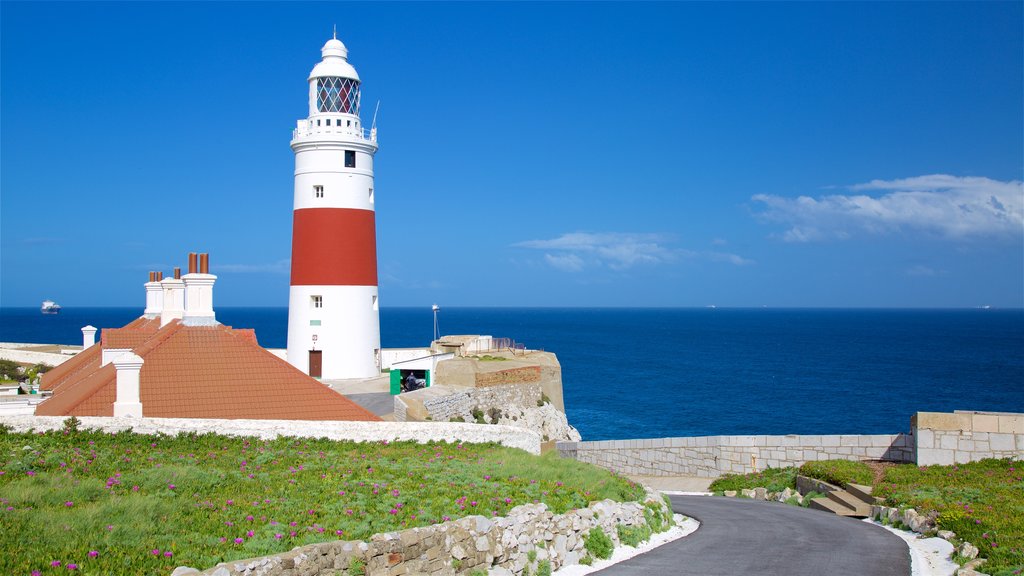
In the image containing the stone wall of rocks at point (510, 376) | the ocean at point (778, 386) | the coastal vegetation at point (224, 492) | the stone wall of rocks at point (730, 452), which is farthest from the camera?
the ocean at point (778, 386)

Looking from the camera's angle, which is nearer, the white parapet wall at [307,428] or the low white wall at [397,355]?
the white parapet wall at [307,428]

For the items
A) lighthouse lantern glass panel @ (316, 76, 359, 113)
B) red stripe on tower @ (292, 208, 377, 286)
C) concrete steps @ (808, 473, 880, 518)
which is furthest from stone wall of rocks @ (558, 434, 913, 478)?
lighthouse lantern glass panel @ (316, 76, 359, 113)

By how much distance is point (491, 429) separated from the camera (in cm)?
1892

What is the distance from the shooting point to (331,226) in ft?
98.6

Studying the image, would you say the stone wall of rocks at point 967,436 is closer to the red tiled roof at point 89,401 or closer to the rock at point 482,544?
the rock at point 482,544

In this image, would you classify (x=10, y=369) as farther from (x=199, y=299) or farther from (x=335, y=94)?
(x=199, y=299)

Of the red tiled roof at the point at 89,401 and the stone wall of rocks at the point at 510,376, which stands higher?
the red tiled roof at the point at 89,401

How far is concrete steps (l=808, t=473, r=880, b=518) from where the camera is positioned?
1609 centimetres

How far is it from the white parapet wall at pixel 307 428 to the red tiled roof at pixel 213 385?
2.06m

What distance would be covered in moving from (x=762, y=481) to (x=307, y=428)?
11.3 metres

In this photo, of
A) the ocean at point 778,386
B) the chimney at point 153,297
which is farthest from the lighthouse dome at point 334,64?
the ocean at point 778,386

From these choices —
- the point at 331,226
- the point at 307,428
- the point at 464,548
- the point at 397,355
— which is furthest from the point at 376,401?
the point at 464,548

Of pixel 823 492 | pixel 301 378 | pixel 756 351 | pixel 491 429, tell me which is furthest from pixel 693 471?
pixel 756 351

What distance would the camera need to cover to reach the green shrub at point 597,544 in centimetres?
1171
